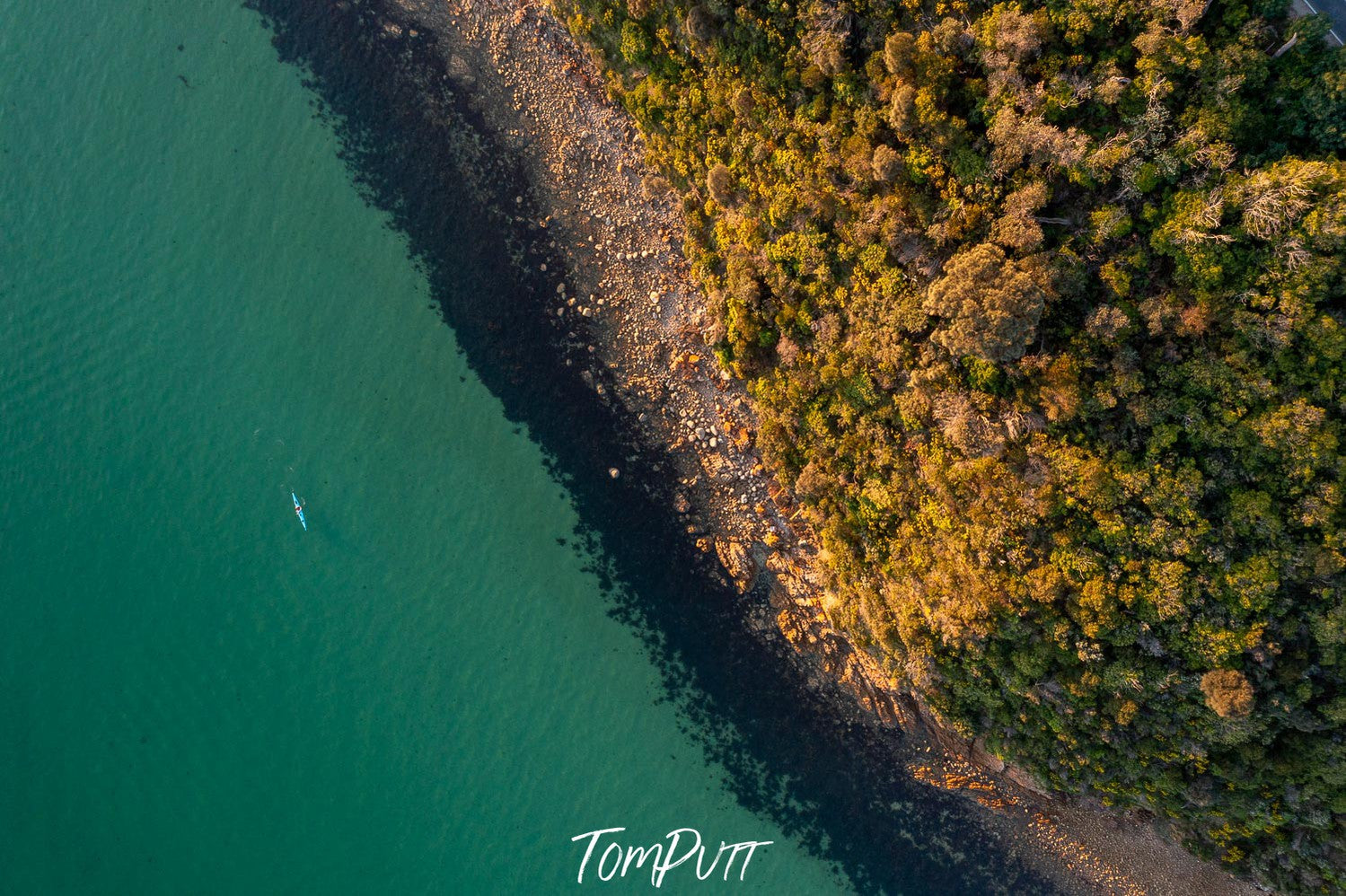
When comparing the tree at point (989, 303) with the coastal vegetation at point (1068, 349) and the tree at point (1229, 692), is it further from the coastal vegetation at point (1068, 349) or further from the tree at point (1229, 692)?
the tree at point (1229, 692)

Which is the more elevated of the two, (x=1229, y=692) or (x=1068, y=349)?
(x=1068, y=349)

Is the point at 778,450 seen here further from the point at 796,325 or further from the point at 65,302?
the point at 65,302

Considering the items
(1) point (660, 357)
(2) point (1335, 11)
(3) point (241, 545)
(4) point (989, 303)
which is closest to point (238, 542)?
(3) point (241, 545)

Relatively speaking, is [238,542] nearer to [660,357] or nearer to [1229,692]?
[660,357]

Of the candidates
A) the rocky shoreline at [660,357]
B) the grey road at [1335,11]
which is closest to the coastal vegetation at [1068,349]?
the grey road at [1335,11]

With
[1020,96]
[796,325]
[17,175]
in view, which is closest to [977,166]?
[1020,96]

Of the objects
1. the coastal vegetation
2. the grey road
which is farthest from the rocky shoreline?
the grey road

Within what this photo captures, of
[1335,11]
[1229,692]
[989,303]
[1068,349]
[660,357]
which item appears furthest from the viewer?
[660,357]
